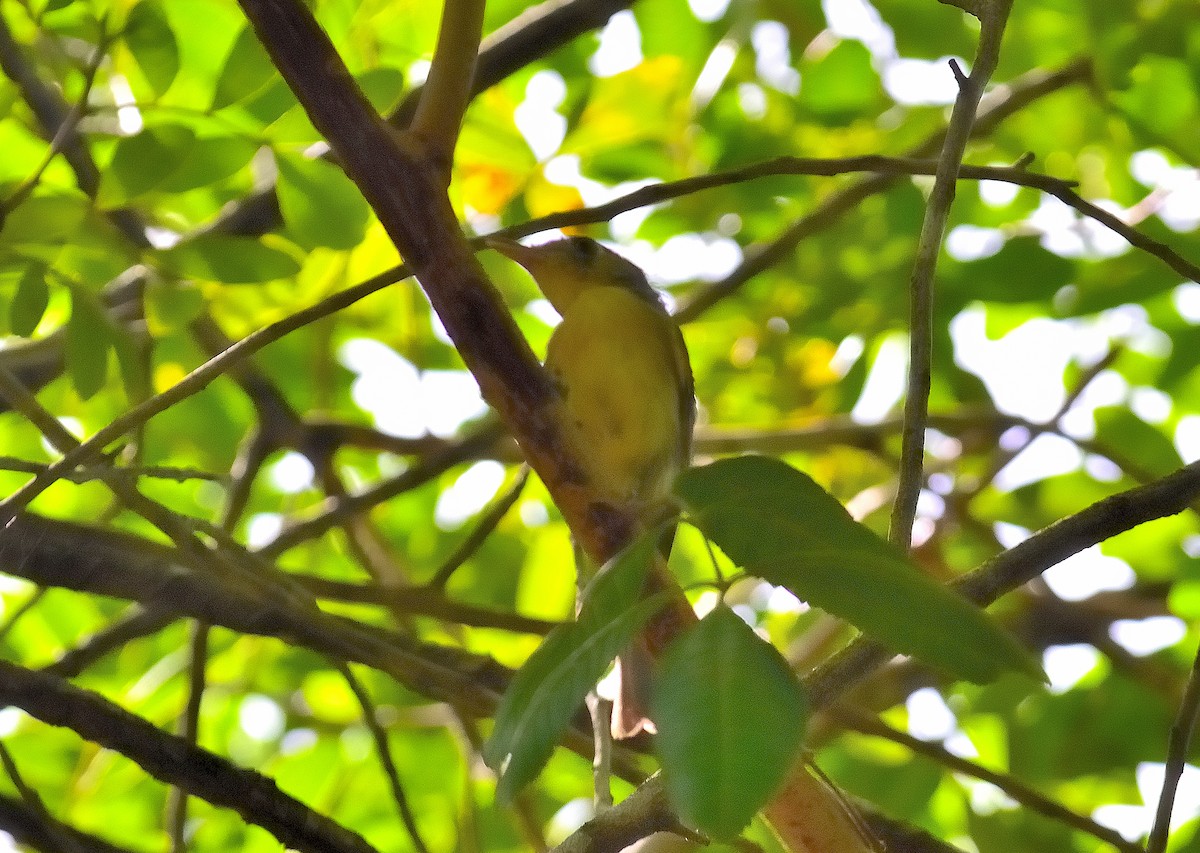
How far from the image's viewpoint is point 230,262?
7.17ft

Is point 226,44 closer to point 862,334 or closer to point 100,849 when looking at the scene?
point 100,849

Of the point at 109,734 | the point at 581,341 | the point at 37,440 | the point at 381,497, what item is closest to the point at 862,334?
the point at 581,341

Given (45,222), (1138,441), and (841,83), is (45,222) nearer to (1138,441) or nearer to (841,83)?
(841,83)

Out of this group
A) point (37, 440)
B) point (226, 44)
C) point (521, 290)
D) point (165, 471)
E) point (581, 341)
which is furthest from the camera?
point (521, 290)

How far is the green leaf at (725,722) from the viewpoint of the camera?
849mm

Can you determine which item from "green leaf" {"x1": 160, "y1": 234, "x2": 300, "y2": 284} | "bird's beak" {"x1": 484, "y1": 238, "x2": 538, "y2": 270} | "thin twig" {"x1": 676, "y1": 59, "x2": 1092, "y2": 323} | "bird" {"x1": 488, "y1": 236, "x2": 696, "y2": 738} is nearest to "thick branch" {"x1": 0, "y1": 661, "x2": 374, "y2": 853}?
"green leaf" {"x1": 160, "y1": 234, "x2": 300, "y2": 284}

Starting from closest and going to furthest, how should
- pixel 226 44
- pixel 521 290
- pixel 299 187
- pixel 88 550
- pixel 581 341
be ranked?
pixel 88 550 → pixel 299 187 → pixel 226 44 → pixel 581 341 → pixel 521 290

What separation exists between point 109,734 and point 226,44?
1286mm

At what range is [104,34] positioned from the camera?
1.98 m

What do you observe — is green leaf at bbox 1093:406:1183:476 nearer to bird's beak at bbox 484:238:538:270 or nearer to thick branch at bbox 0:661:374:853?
bird's beak at bbox 484:238:538:270

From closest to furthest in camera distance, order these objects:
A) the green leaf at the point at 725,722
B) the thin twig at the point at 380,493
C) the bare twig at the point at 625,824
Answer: the green leaf at the point at 725,722 < the bare twig at the point at 625,824 < the thin twig at the point at 380,493

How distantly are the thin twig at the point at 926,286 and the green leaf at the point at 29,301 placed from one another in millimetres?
1273

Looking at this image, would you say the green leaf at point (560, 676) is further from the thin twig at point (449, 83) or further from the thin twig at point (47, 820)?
the thin twig at point (47, 820)

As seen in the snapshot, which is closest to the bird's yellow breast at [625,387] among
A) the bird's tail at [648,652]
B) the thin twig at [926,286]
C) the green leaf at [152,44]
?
the bird's tail at [648,652]
